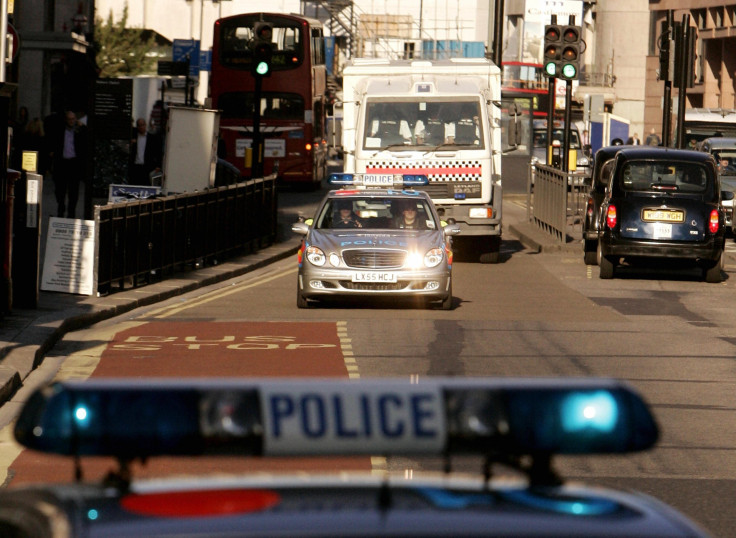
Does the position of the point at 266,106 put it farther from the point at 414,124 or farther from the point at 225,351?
the point at 225,351

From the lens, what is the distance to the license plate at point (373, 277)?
17484mm

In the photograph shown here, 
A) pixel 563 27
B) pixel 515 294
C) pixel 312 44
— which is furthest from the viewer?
pixel 312 44

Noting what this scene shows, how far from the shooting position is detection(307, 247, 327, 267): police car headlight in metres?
17.6

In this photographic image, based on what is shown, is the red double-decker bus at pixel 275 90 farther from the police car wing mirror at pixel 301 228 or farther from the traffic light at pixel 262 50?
the police car wing mirror at pixel 301 228

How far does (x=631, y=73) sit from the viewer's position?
98562 mm

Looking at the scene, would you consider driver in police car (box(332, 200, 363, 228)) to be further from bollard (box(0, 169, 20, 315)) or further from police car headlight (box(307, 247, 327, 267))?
bollard (box(0, 169, 20, 315))

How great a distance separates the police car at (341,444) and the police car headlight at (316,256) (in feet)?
49.8

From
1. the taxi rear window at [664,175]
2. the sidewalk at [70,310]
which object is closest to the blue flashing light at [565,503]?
the sidewalk at [70,310]

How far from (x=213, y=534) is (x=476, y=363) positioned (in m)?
11.0

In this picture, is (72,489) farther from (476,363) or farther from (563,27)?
(563,27)

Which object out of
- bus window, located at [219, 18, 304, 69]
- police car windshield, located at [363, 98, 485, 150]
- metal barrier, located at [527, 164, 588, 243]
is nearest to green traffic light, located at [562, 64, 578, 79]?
metal barrier, located at [527, 164, 588, 243]

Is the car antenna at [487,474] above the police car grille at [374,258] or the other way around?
above

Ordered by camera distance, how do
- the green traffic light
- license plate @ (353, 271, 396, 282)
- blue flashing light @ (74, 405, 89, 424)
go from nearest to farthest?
blue flashing light @ (74, 405, 89, 424)
license plate @ (353, 271, 396, 282)
the green traffic light


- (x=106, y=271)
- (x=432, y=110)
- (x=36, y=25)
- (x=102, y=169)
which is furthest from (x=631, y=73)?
(x=106, y=271)
